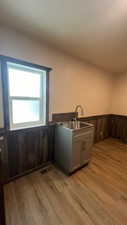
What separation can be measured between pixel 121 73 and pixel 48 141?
337 cm

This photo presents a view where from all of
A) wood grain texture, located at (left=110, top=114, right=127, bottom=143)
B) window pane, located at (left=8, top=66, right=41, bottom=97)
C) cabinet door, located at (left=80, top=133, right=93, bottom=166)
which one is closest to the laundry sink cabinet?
cabinet door, located at (left=80, top=133, right=93, bottom=166)

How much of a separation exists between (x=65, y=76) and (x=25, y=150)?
173 cm

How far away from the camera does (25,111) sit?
6.61 feet

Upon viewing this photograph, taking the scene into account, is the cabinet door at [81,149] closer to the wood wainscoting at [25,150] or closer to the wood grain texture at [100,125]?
the wood wainscoting at [25,150]

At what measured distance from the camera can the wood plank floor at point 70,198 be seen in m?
1.29

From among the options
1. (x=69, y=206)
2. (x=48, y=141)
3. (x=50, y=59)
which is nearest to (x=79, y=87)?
(x=50, y=59)

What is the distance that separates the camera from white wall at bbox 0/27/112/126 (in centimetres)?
168

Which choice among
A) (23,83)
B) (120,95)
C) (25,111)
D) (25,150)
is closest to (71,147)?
(25,150)

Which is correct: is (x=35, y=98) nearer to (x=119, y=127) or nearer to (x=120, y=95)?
(x=120, y=95)

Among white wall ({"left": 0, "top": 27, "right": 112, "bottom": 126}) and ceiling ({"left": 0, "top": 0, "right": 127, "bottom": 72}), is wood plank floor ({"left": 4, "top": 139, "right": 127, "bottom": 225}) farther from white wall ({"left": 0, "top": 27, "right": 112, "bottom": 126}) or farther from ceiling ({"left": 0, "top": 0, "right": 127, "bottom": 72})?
ceiling ({"left": 0, "top": 0, "right": 127, "bottom": 72})

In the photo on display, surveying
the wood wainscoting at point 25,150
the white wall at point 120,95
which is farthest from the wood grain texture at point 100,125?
the wood wainscoting at point 25,150

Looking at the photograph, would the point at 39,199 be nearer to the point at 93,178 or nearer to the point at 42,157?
the point at 42,157

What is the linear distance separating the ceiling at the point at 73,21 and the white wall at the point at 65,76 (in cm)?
17

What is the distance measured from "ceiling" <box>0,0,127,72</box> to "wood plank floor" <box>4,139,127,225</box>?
8.07 feet
